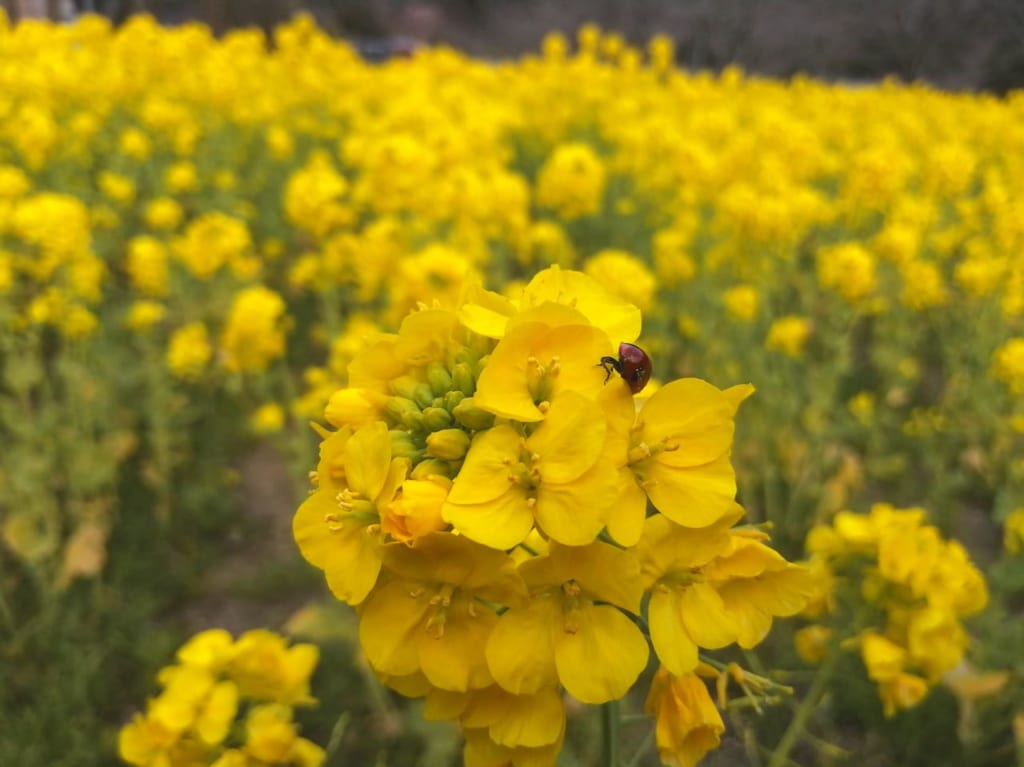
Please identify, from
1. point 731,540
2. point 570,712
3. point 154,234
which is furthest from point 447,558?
point 154,234

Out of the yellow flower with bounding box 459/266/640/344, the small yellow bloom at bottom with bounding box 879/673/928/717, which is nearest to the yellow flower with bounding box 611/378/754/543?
the yellow flower with bounding box 459/266/640/344

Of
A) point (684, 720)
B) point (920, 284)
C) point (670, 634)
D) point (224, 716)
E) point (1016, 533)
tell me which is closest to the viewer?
point (670, 634)

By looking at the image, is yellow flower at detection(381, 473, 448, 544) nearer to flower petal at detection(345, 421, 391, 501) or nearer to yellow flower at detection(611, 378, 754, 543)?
flower petal at detection(345, 421, 391, 501)

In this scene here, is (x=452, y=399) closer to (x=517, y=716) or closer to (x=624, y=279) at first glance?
(x=517, y=716)

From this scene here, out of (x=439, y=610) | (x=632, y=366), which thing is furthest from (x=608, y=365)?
(x=439, y=610)

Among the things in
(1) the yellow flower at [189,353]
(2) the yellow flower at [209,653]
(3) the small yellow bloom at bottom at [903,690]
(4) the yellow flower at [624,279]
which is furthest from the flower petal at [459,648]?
(1) the yellow flower at [189,353]

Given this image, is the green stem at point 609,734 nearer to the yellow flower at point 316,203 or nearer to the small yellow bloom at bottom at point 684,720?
the small yellow bloom at bottom at point 684,720
